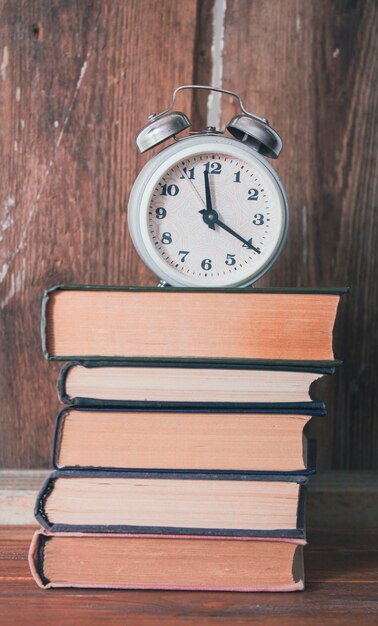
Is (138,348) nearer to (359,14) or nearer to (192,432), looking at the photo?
(192,432)

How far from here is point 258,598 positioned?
1083mm

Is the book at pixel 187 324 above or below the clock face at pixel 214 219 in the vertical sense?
below

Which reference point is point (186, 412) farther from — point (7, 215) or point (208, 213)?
point (7, 215)

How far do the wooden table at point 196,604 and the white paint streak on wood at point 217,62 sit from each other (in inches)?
31.5

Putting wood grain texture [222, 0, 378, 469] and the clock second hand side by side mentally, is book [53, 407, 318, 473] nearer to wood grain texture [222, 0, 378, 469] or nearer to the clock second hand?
the clock second hand

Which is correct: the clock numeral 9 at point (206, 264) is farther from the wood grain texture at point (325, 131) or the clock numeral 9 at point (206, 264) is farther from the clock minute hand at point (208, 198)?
the wood grain texture at point (325, 131)

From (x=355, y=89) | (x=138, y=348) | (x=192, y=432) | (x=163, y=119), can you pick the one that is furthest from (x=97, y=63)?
(x=192, y=432)

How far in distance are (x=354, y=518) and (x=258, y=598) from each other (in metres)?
0.42

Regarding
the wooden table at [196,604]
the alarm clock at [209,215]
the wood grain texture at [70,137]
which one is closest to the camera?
the wooden table at [196,604]

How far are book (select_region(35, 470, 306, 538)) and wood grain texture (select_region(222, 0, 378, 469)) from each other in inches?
16.1

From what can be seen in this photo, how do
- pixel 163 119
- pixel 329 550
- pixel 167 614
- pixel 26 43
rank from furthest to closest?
pixel 26 43
pixel 329 550
pixel 163 119
pixel 167 614

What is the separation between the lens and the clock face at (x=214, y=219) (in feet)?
3.76

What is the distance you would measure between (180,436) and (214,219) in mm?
320

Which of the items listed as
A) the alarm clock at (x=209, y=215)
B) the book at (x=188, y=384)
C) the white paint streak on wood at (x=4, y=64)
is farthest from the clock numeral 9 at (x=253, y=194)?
the white paint streak on wood at (x=4, y=64)
